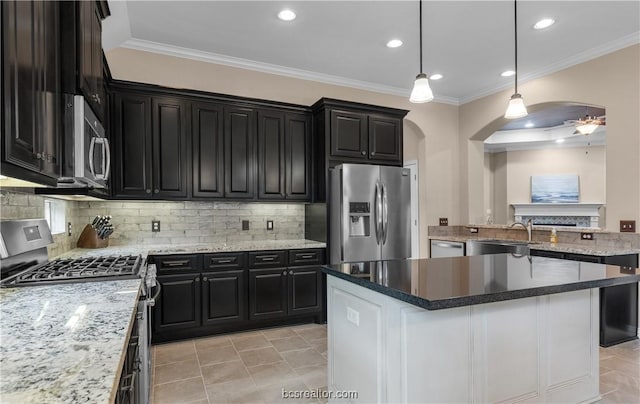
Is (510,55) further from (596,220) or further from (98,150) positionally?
(596,220)

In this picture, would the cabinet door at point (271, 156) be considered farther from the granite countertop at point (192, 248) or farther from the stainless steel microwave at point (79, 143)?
the stainless steel microwave at point (79, 143)

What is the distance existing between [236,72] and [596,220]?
8355mm

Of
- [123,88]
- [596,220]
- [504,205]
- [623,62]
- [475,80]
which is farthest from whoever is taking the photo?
[504,205]

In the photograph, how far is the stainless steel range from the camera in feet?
5.87

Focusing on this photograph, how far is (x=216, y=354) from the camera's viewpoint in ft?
10.4

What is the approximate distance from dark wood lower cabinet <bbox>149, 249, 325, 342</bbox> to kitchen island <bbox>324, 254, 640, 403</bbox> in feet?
5.31

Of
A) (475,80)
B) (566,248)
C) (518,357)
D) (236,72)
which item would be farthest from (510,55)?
(518,357)

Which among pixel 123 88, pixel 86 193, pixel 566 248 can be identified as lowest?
pixel 566 248

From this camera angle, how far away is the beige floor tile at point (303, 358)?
2968 millimetres

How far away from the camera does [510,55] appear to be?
4113 mm

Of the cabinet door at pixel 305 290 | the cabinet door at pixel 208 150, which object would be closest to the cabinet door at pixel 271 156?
the cabinet door at pixel 208 150

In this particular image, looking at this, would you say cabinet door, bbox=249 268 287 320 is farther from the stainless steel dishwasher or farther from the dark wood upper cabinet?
the stainless steel dishwasher

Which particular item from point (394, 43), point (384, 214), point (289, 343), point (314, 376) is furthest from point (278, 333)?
point (394, 43)

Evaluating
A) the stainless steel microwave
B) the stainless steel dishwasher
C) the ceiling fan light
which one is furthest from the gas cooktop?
the ceiling fan light
